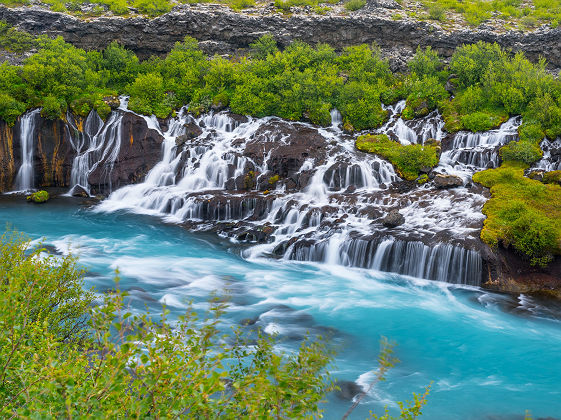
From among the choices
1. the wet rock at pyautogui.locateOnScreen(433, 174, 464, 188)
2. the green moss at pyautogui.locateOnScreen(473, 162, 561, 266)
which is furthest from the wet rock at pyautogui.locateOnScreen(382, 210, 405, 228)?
the wet rock at pyautogui.locateOnScreen(433, 174, 464, 188)

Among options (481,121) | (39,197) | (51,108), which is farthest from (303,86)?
(39,197)

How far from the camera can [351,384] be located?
11398 millimetres

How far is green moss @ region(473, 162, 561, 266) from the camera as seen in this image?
17469 mm

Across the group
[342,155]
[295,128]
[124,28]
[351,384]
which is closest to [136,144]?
[295,128]

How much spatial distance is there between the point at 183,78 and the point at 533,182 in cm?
2820

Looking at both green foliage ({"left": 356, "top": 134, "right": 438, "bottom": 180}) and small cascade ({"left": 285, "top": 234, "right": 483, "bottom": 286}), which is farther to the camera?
green foliage ({"left": 356, "top": 134, "right": 438, "bottom": 180})

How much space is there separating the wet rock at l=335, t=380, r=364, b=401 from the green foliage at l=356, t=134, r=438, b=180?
57.7 feet

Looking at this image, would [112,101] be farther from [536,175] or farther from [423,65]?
[536,175]

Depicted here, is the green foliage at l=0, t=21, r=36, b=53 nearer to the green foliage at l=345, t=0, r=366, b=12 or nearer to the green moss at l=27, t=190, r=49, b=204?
the green moss at l=27, t=190, r=49, b=204

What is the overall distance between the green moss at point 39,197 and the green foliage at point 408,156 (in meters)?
21.8

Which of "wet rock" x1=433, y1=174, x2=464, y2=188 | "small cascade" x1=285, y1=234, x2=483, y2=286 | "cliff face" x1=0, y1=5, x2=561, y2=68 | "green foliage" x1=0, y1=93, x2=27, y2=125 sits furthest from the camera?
"cliff face" x1=0, y1=5, x2=561, y2=68

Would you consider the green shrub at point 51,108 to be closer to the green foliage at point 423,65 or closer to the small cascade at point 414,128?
the small cascade at point 414,128

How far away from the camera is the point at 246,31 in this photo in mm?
44438

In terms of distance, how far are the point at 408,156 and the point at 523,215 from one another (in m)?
9.45
